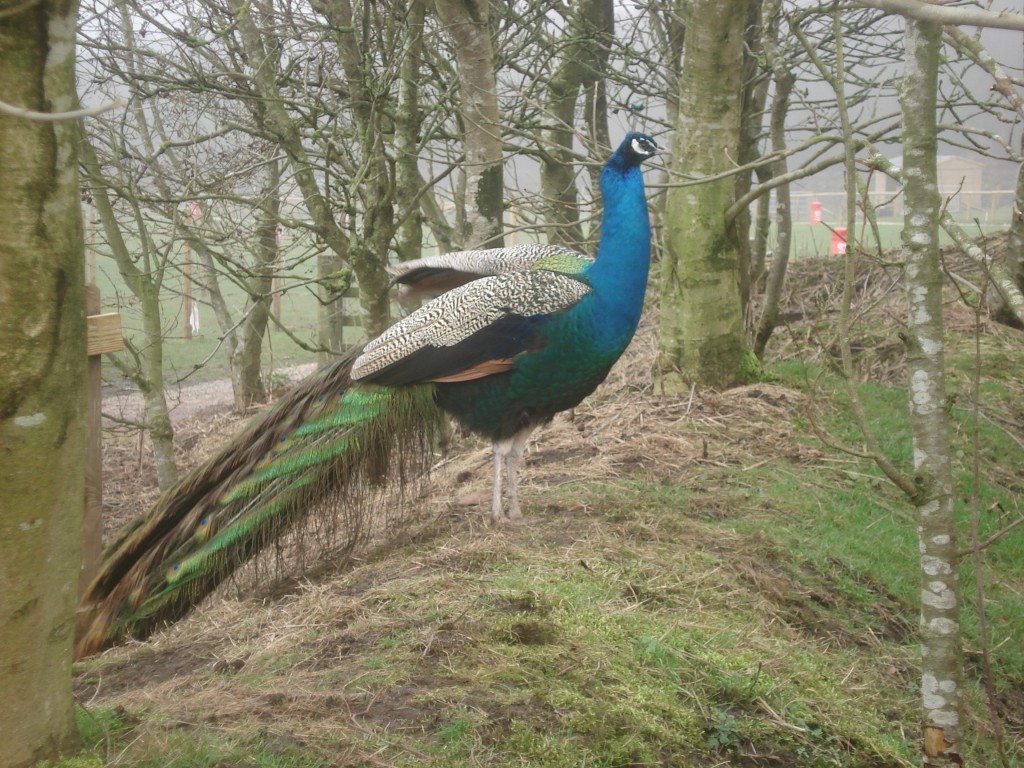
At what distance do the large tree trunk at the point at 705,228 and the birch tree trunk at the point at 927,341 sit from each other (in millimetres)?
3450

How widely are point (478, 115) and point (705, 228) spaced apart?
159 cm

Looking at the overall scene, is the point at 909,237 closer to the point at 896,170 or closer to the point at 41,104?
the point at 896,170

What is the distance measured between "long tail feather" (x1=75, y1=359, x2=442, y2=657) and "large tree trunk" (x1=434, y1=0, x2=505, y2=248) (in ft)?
5.30

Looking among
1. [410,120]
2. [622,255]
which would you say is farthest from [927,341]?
[410,120]

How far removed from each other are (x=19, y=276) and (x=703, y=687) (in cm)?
217

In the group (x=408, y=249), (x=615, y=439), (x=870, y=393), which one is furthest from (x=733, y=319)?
(x=408, y=249)

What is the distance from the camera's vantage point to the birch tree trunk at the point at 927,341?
2.33 m

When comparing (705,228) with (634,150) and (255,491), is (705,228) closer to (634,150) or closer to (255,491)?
(634,150)

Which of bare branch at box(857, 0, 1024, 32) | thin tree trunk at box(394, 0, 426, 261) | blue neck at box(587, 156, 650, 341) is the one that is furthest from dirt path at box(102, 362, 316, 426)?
bare branch at box(857, 0, 1024, 32)

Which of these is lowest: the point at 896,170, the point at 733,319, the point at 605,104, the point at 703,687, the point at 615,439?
the point at 703,687

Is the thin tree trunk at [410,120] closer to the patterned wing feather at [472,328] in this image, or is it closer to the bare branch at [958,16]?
the patterned wing feather at [472,328]

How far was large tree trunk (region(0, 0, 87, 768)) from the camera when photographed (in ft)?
5.73

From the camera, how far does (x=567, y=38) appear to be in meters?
7.18

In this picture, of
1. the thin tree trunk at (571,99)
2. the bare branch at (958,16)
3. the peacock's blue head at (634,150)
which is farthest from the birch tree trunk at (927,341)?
the thin tree trunk at (571,99)
